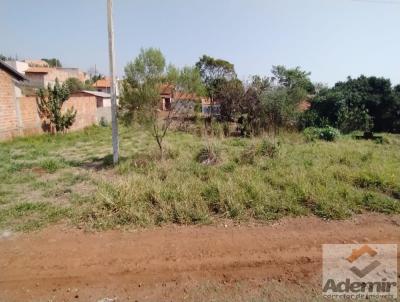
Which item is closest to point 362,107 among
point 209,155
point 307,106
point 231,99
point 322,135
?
point 307,106

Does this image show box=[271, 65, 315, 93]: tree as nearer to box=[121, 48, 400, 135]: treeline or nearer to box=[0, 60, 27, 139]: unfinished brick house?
box=[121, 48, 400, 135]: treeline

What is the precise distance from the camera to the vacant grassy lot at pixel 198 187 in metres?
4.48

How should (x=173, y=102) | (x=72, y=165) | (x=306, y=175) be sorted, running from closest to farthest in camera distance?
(x=306, y=175) → (x=72, y=165) → (x=173, y=102)

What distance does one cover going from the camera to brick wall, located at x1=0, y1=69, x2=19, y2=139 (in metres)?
11.1

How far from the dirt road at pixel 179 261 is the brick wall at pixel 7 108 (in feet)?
29.7

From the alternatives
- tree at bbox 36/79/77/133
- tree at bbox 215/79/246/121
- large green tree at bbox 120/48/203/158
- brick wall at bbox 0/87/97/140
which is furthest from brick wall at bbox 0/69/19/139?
tree at bbox 215/79/246/121

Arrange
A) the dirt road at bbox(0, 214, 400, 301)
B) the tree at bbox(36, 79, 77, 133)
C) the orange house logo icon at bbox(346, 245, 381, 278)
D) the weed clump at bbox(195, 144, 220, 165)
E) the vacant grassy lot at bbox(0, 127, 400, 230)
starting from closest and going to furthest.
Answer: the dirt road at bbox(0, 214, 400, 301) < the orange house logo icon at bbox(346, 245, 381, 278) < the vacant grassy lot at bbox(0, 127, 400, 230) < the weed clump at bbox(195, 144, 220, 165) < the tree at bbox(36, 79, 77, 133)

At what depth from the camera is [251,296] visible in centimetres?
271

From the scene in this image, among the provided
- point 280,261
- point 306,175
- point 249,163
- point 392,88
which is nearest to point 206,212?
point 280,261

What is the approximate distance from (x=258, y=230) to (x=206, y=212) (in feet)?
2.89

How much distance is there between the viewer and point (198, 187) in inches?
211

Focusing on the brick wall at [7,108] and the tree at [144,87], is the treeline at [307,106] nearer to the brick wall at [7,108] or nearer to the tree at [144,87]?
the tree at [144,87]

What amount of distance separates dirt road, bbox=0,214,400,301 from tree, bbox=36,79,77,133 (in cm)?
1083

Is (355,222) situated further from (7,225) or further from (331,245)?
(7,225)
